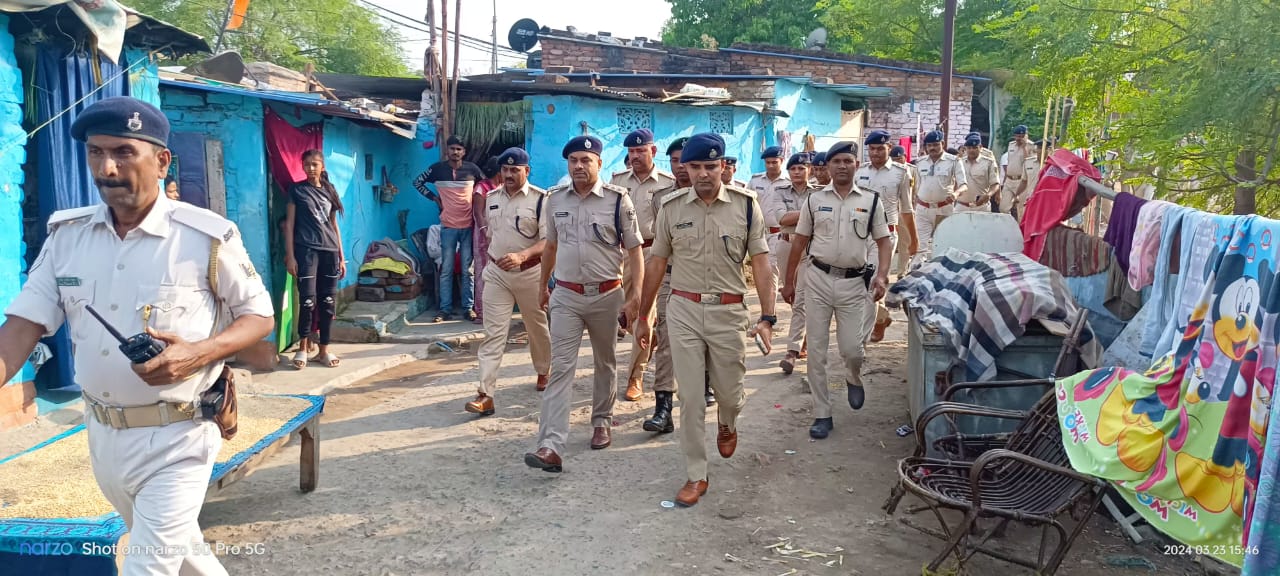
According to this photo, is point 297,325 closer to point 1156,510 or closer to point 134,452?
point 134,452

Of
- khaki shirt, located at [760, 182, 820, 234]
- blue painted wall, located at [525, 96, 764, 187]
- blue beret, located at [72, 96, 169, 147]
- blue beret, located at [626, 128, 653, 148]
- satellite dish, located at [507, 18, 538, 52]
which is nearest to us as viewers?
blue beret, located at [72, 96, 169, 147]

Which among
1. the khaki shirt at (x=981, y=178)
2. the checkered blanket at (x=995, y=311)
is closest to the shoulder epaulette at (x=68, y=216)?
the checkered blanket at (x=995, y=311)

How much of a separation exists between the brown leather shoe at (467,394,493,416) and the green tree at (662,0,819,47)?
2745 centimetres

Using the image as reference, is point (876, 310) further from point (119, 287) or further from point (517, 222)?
point (119, 287)

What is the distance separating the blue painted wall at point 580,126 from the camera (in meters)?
11.5

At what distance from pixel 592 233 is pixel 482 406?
1764 mm

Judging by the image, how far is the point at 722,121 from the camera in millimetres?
14414

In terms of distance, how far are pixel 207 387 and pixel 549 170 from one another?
889 centimetres

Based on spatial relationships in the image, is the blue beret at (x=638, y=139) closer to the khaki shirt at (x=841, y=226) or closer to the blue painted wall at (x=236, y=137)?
the khaki shirt at (x=841, y=226)

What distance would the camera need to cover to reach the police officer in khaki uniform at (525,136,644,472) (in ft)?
18.4

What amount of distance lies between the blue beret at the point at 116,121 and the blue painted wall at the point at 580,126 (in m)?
8.31

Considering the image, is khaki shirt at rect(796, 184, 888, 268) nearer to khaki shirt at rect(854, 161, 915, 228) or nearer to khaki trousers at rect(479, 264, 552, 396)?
khaki trousers at rect(479, 264, 552, 396)

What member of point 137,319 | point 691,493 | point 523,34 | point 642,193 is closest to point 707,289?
point 691,493

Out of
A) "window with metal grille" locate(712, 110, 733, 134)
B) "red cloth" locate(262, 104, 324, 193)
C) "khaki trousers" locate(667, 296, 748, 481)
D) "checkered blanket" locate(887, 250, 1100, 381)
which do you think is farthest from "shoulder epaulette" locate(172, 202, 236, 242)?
"window with metal grille" locate(712, 110, 733, 134)
